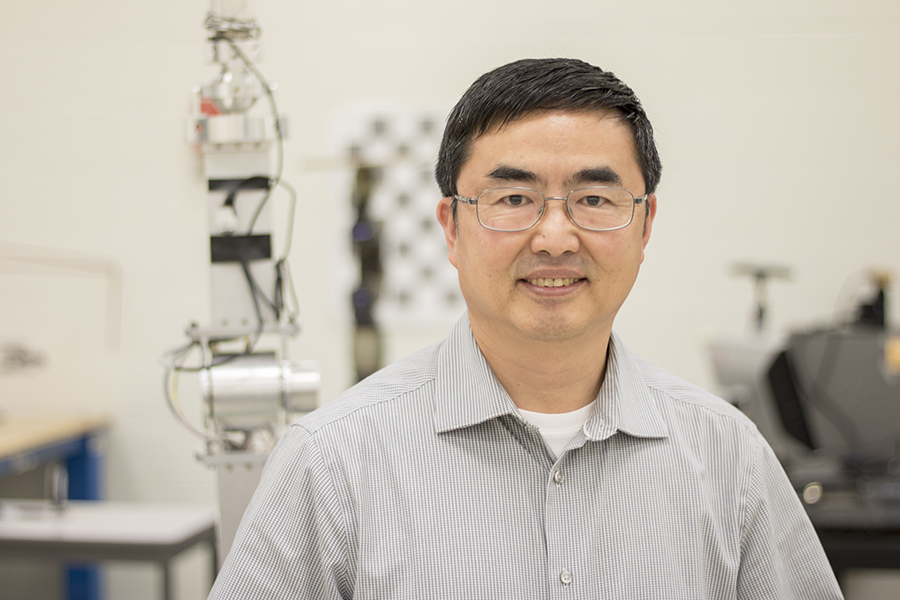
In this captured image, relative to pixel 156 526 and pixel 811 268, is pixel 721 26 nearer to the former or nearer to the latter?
pixel 811 268

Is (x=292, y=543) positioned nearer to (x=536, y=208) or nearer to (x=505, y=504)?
(x=505, y=504)

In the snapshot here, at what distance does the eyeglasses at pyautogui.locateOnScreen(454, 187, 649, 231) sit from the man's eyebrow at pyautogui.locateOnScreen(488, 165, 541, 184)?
0.01 m

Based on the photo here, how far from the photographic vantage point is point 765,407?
2.14 metres

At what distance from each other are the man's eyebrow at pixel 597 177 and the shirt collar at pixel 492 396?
0.84 ft

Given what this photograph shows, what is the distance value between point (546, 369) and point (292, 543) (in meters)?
0.39

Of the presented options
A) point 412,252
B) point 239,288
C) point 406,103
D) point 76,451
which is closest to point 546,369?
point 239,288

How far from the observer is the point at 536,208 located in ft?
3.28

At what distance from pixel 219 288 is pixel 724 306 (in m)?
2.34

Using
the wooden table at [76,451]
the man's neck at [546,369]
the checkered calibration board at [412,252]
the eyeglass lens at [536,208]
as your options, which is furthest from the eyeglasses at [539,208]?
the wooden table at [76,451]

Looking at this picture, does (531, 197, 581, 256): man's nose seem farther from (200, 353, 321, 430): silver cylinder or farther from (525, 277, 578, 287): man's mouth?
(200, 353, 321, 430): silver cylinder

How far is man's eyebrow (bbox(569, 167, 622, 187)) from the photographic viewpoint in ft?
3.25

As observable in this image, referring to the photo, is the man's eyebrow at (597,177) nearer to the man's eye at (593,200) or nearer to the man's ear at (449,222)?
the man's eye at (593,200)

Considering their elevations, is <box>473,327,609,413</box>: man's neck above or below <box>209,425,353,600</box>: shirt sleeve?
above

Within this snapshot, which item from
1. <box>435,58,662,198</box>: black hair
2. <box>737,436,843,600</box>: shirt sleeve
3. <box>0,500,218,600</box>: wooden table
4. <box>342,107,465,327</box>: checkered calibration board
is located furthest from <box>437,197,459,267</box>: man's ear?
<box>342,107,465,327</box>: checkered calibration board
